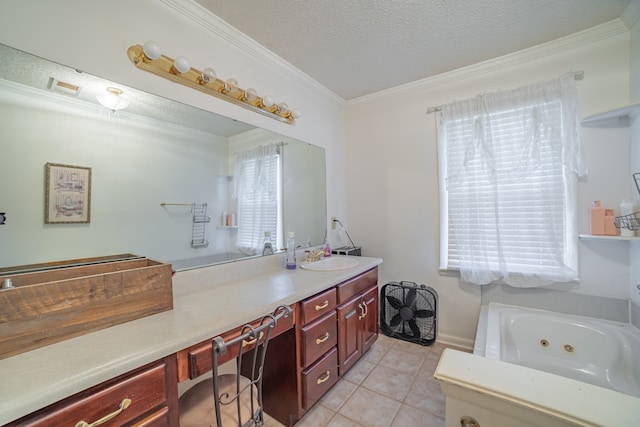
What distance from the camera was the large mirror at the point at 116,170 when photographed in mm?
1000

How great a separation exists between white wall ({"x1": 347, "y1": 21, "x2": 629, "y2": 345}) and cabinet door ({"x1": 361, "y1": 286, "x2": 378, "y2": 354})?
0.52 metres

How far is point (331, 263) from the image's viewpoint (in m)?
2.25

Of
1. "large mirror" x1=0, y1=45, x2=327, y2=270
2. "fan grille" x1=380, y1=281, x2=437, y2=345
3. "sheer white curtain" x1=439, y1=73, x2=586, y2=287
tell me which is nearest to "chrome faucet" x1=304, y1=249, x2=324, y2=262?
"large mirror" x1=0, y1=45, x2=327, y2=270

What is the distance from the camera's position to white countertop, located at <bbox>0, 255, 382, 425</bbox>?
0.64m

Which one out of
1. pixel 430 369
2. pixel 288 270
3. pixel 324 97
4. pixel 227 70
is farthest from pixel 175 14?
pixel 430 369

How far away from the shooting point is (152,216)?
1369 millimetres

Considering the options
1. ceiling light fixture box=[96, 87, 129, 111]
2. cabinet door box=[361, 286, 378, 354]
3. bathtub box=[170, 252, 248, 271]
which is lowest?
cabinet door box=[361, 286, 378, 354]

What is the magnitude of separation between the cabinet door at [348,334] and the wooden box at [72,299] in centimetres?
111

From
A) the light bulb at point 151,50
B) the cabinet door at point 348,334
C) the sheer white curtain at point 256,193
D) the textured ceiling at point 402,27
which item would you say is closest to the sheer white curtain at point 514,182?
the textured ceiling at point 402,27

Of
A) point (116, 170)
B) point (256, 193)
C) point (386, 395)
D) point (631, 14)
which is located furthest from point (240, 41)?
point (386, 395)

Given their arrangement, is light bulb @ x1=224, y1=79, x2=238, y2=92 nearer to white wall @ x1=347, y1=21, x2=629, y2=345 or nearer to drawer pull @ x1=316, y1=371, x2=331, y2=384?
white wall @ x1=347, y1=21, x2=629, y2=345

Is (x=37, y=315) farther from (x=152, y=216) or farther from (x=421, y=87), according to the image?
(x=421, y=87)

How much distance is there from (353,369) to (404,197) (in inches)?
63.3

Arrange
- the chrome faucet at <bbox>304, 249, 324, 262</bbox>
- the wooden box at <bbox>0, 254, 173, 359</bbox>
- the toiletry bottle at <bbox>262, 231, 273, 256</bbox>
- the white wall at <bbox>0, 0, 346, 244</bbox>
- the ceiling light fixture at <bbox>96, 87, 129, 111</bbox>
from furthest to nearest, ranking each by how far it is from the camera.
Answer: the chrome faucet at <bbox>304, 249, 324, 262</bbox> → the toiletry bottle at <bbox>262, 231, 273, 256</bbox> → the ceiling light fixture at <bbox>96, 87, 129, 111</bbox> → the white wall at <bbox>0, 0, 346, 244</bbox> → the wooden box at <bbox>0, 254, 173, 359</bbox>
